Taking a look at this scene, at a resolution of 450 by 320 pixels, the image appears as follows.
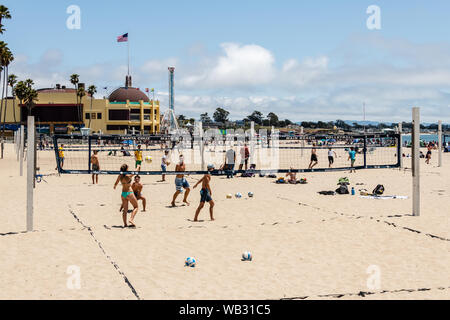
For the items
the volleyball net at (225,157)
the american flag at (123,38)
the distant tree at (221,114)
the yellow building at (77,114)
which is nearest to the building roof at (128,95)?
the yellow building at (77,114)

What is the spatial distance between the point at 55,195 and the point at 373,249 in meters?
11.6

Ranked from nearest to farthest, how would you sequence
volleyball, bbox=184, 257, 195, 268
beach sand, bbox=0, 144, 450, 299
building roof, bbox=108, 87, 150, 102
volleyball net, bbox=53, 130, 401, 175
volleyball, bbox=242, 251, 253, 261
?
beach sand, bbox=0, 144, 450, 299 < volleyball, bbox=184, 257, 195, 268 < volleyball, bbox=242, 251, 253, 261 < volleyball net, bbox=53, 130, 401, 175 < building roof, bbox=108, 87, 150, 102

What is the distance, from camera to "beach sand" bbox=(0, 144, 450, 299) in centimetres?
664

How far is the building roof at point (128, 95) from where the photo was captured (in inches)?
4117

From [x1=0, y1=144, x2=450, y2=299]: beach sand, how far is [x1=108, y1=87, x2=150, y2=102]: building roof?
91.2 meters

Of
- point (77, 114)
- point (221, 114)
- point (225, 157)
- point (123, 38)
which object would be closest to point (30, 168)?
point (225, 157)

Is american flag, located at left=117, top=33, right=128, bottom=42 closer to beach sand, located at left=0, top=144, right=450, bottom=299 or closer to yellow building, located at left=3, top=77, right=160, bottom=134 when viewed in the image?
yellow building, located at left=3, top=77, right=160, bottom=134

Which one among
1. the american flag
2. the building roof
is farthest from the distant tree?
the american flag

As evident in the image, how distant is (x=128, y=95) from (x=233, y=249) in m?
99.8

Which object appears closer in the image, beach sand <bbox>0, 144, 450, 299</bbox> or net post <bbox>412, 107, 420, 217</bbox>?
beach sand <bbox>0, 144, 450, 299</bbox>

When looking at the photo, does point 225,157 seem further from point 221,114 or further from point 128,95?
point 221,114

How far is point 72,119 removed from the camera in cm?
8750

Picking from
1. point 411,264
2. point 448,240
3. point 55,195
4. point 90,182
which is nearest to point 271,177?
point 90,182

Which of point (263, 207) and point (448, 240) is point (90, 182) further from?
point (448, 240)
